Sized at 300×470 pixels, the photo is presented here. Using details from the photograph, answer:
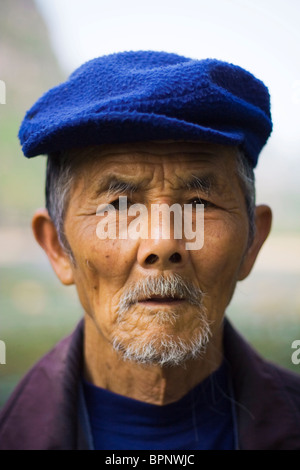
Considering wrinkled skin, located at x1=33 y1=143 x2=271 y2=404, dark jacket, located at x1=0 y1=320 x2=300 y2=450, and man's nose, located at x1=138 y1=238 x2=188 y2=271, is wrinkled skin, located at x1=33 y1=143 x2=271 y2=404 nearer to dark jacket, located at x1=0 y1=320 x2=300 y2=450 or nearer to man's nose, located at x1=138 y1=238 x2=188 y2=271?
man's nose, located at x1=138 y1=238 x2=188 y2=271

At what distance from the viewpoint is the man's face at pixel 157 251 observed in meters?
1.42

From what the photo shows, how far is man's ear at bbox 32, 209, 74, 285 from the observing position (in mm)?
1746

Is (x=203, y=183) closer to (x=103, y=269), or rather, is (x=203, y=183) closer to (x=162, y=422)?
(x=103, y=269)

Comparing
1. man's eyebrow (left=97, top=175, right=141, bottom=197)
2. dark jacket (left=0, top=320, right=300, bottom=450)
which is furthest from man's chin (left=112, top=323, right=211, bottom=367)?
man's eyebrow (left=97, top=175, right=141, bottom=197)

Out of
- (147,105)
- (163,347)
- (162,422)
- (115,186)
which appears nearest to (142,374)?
(162,422)

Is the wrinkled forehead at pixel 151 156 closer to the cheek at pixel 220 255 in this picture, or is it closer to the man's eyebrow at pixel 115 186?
the man's eyebrow at pixel 115 186

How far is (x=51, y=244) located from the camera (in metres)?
1.80

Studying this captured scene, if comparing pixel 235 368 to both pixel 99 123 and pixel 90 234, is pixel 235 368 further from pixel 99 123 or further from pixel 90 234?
pixel 99 123

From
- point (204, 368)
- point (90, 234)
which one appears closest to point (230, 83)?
point (90, 234)

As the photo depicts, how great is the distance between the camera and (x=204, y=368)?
1.75 meters

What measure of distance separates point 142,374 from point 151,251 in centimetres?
53

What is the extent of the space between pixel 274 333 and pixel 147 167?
1.71 m

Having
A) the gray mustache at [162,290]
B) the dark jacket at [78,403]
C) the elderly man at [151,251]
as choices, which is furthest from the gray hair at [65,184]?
the dark jacket at [78,403]
